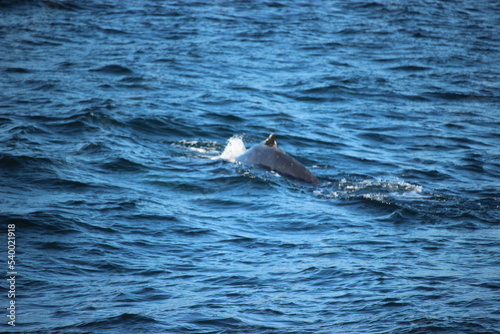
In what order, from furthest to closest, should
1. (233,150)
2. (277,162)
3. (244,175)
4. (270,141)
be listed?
(233,150) < (270,141) < (277,162) < (244,175)

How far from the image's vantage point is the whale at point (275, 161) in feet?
43.5

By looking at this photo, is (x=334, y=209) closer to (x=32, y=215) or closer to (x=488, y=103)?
(x=32, y=215)

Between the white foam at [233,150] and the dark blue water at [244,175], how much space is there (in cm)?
23

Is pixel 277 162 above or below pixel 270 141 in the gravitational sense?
below

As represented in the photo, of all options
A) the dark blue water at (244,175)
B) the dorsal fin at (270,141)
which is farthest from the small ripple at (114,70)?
the dorsal fin at (270,141)

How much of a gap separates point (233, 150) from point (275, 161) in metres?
1.95

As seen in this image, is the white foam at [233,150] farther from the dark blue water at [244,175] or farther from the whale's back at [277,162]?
the whale's back at [277,162]

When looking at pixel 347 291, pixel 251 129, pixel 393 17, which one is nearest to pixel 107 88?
pixel 251 129

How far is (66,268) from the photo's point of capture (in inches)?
345

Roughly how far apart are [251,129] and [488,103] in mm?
7999

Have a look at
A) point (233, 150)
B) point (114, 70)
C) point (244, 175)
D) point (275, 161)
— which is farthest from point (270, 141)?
point (114, 70)

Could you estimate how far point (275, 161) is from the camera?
529 inches

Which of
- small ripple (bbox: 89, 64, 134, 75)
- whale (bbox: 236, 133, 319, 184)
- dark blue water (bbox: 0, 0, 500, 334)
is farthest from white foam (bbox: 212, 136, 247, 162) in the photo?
small ripple (bbox: 89, 64, 134, 75)

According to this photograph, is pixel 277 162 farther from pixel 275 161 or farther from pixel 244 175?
pixel 244 175
